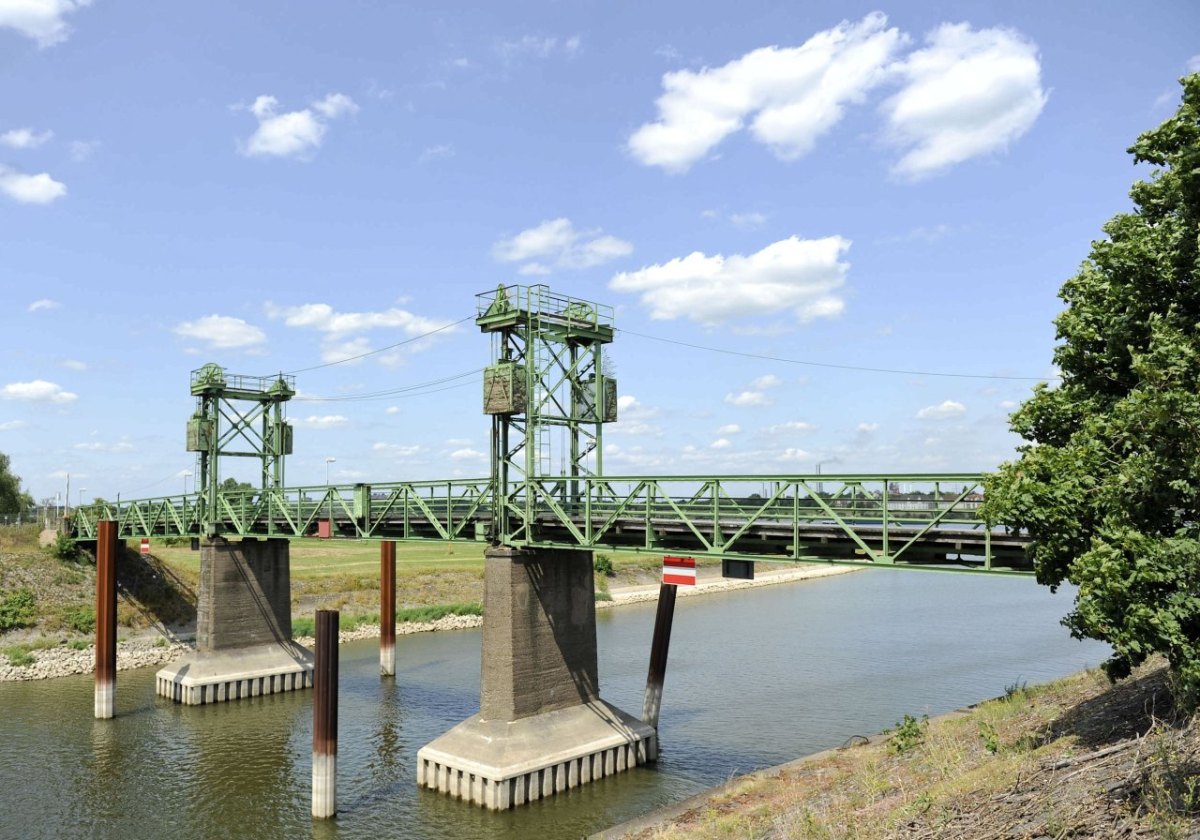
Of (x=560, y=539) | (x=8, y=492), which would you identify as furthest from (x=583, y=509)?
(x=8, y=492)

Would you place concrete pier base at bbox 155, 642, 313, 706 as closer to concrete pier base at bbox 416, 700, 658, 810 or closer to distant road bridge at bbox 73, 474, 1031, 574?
distant road bridge at bbox 73, 474, 1031, 574

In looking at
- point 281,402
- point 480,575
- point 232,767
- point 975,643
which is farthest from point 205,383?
point 975,643

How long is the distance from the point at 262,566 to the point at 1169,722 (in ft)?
132

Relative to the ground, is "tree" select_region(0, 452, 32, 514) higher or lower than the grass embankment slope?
higher

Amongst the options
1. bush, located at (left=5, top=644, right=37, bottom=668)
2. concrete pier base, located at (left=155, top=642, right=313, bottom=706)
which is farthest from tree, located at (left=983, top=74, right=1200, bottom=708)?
bush, located at (left=5, top=644, right=37, bottom=668)

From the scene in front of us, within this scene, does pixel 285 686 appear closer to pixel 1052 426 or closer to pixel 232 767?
pixel 232 767

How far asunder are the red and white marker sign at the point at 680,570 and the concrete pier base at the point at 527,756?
239 inches

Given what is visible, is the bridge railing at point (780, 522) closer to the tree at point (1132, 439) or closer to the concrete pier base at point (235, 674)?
the tree at point (1132, 439)

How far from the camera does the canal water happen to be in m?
26.0

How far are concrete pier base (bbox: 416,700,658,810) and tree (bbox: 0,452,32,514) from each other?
73439 mm

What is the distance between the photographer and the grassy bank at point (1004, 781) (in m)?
11.3

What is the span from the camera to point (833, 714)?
120 ft

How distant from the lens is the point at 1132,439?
1403cm

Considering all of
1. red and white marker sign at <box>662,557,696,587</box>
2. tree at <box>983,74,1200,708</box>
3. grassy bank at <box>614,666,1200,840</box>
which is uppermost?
tree at <box>983,74,1200,708</box>
